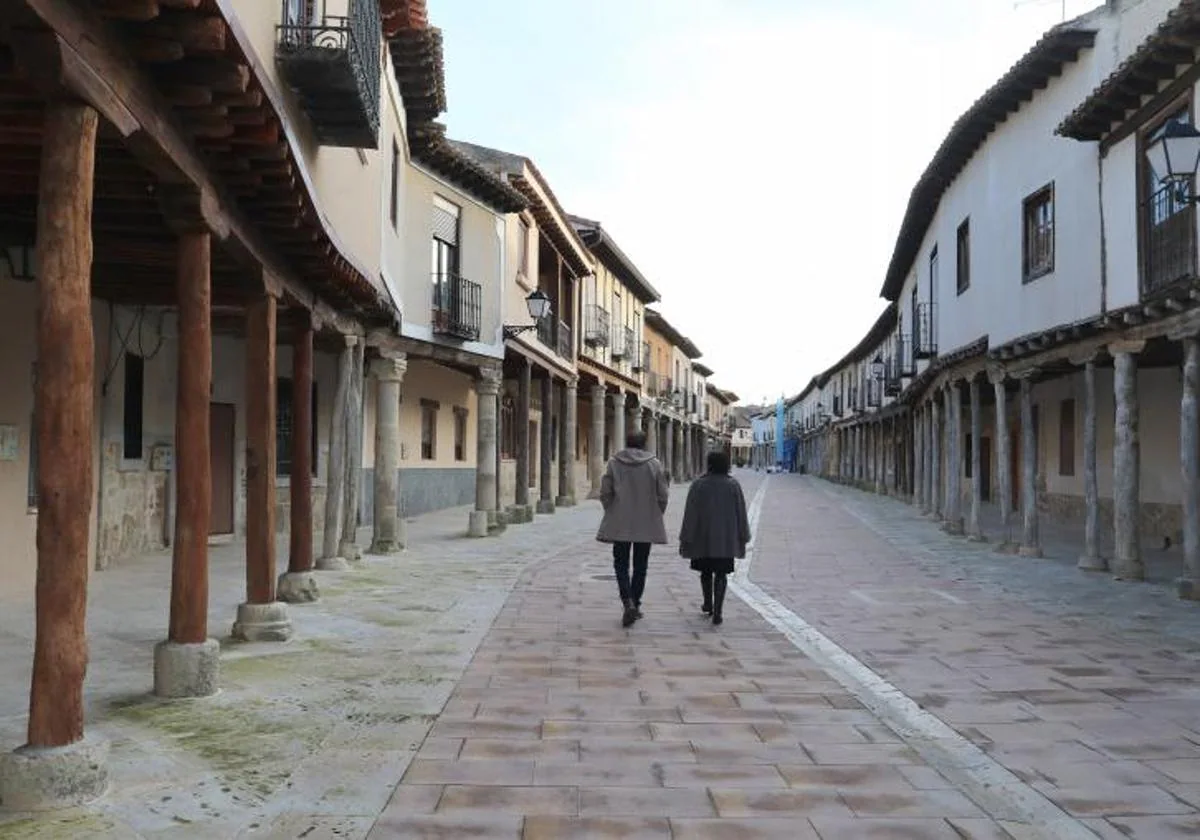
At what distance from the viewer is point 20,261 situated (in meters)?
8.51

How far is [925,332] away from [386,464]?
45.4 feet

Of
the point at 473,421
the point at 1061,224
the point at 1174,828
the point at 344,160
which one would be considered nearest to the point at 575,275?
the point at 473,421

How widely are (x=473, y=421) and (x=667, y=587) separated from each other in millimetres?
13864

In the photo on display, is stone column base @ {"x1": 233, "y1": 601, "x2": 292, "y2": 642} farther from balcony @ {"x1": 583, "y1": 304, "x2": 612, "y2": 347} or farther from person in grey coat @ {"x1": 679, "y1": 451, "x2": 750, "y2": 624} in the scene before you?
balcony @ {"x1": 583, "y1": 304, "x2": 612, "y2": 347}

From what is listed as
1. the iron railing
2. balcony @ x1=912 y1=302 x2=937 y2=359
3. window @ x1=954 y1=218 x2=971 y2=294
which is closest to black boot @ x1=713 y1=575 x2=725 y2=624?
the iron railing

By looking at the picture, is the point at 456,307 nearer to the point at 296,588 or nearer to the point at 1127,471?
the point at 296,588

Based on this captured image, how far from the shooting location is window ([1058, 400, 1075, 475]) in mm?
19469

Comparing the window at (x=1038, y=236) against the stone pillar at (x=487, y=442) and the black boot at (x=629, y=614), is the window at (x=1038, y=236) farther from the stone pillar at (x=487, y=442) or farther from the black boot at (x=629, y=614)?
the black boot at (x=629, y=614)

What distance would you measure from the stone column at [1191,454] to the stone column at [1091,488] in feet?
6.40

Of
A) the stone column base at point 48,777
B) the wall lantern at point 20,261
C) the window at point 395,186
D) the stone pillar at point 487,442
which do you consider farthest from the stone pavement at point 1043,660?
the wall lantern at point 20,261

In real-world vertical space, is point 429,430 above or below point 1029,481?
above

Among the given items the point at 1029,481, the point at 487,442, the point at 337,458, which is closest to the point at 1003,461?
the point at 1029,481

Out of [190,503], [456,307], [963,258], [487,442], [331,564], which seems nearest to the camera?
[190,503]

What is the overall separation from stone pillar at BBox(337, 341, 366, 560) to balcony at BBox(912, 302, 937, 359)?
43.8ft
